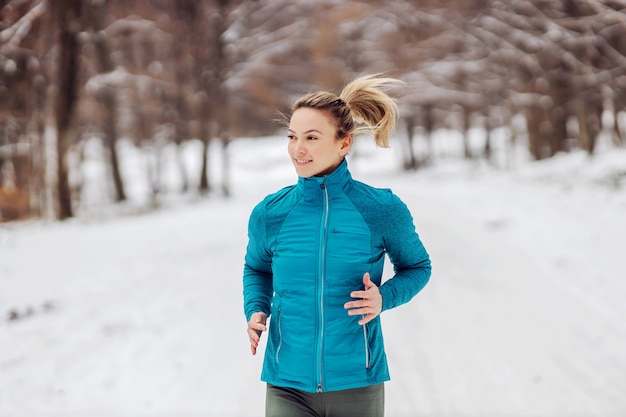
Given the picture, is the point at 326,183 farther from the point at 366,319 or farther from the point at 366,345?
the point at 366,345

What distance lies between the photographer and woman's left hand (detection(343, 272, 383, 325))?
6.37ft

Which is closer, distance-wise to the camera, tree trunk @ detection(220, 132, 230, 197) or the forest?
the forest

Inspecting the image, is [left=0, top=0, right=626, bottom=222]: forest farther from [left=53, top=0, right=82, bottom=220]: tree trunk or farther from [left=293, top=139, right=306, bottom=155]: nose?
[left=293, top=139, right=306, bottom=155]: nose

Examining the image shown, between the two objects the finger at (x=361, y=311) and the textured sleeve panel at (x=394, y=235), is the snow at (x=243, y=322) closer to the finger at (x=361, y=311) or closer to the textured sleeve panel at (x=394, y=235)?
the textured sleeve panel at (x=394, y=235)

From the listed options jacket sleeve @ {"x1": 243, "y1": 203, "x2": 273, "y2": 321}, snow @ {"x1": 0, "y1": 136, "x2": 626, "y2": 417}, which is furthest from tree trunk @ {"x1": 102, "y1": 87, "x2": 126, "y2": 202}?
jacket sleeve @ {"x1": 243, "y1": 203, "x2": 273, "y2": 321}

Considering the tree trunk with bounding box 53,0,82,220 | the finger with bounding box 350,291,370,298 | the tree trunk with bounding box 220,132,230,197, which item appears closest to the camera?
the finger with bounding box 350,291,370,298

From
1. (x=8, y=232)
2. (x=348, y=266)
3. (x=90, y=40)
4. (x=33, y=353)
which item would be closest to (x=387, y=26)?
(x=90, y=40)

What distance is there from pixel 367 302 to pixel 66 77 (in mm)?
15436

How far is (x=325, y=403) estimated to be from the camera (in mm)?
2062

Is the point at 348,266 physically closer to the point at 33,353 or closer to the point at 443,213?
the point at 33,353

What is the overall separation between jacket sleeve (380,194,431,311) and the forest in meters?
9.10

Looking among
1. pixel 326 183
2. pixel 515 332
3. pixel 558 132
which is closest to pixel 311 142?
pixel 326 183

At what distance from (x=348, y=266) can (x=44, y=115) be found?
20.3m

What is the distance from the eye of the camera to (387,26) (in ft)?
95.9
